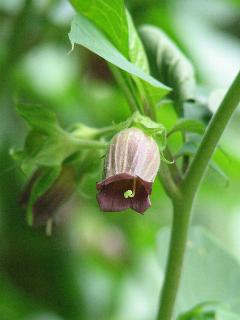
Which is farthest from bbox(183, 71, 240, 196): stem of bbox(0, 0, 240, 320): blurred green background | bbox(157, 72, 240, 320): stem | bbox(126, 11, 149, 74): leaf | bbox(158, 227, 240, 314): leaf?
bbox(0, 0, 240, 320): blurred green background

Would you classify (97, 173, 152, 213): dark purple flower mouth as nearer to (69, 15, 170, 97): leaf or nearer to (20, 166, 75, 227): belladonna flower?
(69, 15, 170, 97): leaf

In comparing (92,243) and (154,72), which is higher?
(154,72)

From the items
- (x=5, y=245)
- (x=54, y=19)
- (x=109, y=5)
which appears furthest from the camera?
(x=5, y=245)

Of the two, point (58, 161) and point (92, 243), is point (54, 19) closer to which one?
point (92, 243)

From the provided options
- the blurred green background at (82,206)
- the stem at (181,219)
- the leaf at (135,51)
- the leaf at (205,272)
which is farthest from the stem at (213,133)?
the blurred green background at (82,206)

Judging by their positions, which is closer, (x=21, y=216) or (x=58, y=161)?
(x=58, y=161)

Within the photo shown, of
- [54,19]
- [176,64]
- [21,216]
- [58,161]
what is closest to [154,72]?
[176,64]
